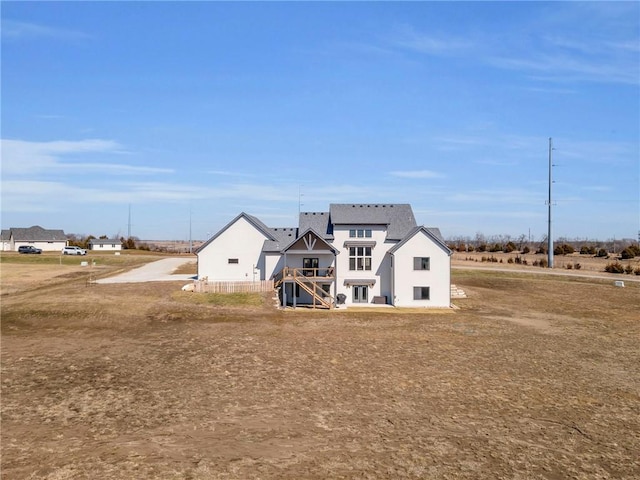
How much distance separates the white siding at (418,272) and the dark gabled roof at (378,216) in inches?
106

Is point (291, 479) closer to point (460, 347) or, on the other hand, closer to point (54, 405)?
point (54, 405)

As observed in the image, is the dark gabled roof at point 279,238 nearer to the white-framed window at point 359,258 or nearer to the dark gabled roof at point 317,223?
the dark gabled roof at point 317,223

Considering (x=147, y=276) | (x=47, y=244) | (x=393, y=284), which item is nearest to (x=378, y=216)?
(x=393, y=284)

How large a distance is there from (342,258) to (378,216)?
5.70 metres

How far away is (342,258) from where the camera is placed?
44062mm

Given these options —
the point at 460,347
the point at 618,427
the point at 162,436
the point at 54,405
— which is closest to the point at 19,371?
the point at 54,405

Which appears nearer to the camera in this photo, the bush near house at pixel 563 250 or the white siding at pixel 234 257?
the white siding at pixel 234 257

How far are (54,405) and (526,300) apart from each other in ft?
Result: 140

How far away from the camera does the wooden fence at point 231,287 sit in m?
42.4

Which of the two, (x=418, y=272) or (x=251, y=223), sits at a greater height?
(x=251, y=223)

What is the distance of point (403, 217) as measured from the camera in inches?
1839

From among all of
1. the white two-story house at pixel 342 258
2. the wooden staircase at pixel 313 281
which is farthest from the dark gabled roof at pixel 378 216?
the wooden staircase at pixel 313 281

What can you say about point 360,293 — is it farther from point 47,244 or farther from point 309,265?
point 47,244

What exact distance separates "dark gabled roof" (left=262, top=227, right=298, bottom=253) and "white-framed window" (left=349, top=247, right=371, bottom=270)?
7253 millimetres
